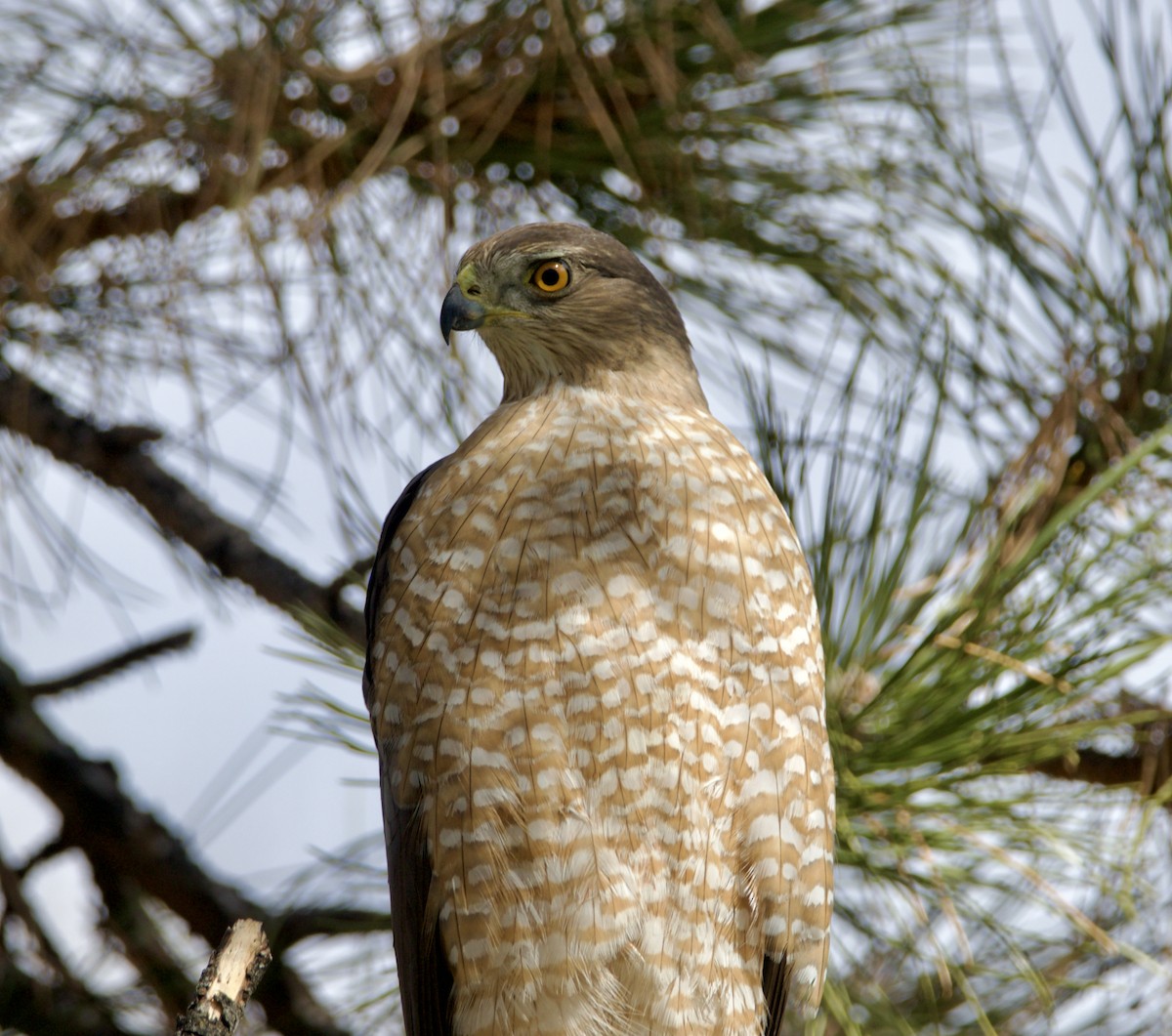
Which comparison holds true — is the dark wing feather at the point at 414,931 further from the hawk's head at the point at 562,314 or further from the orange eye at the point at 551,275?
the orange eye at the point at 551,275

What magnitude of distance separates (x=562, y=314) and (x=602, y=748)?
920 mm

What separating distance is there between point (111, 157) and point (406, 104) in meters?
0.75

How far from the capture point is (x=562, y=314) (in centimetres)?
295

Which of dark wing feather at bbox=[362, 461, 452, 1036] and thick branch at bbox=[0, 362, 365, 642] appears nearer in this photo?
dark wing feather at bbox=[362, 461, 452, 1036]

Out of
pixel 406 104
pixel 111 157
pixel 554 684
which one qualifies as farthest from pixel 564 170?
pixel 554 684

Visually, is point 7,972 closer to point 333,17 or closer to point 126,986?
point 126,986

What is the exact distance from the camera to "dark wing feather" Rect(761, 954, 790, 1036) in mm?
2609

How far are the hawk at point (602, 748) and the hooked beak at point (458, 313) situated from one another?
367 mm

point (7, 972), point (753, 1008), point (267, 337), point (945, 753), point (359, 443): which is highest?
point (267, 337)

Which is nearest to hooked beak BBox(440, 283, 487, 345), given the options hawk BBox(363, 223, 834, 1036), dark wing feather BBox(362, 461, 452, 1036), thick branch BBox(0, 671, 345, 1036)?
hawk BBox(363, 223, 834, 1036)

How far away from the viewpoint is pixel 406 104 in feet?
10.7

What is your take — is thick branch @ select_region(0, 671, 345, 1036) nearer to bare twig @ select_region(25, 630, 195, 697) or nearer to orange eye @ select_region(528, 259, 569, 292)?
bare twig @ select_region(25, 630, 195, 697)

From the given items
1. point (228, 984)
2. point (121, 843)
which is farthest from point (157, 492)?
point (228, 984)

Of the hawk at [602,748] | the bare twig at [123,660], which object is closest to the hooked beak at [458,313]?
the hawk at [602,748]
